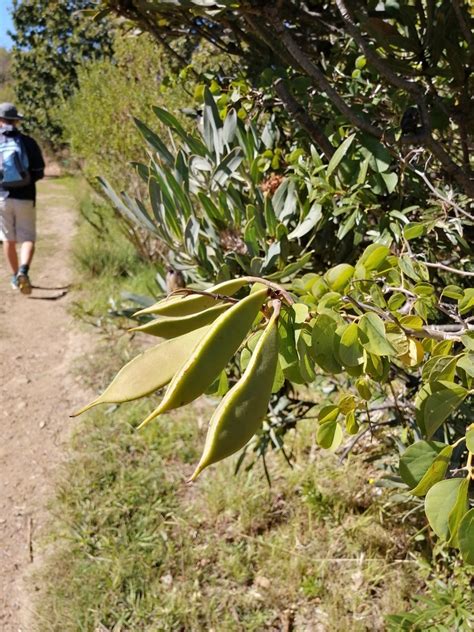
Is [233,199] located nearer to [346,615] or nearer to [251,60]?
[251,60]

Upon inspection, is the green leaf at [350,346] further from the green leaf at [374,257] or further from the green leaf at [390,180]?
the green leaf at [390,180]

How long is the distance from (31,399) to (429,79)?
319 centimetres

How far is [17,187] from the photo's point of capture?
5.26 meters

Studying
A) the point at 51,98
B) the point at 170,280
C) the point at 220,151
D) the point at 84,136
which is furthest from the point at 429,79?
the point at 51,98

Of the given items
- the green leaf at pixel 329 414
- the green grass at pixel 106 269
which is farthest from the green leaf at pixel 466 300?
the green grass at pixel 106 269

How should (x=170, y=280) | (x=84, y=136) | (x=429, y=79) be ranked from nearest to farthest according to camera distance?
1. (x=429, y=79)
2. (x=170, y=280)
3. (x=84, y=136)

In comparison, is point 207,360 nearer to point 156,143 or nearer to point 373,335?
point 373,335

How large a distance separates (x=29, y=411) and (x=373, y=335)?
3.28 meters

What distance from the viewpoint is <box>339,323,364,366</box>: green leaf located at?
631 millimetres

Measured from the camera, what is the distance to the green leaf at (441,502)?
0.58 metres

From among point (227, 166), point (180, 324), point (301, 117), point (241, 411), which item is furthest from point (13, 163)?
point (241, 411)

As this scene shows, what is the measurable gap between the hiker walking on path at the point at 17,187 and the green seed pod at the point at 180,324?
509 centimetres

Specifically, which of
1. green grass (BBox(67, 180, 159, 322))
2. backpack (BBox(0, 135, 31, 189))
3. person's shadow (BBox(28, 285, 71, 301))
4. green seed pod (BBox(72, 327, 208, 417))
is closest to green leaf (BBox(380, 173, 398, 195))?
green seed pod (BBox(72, 327, 208, 417))

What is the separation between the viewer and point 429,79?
4.01 feet
